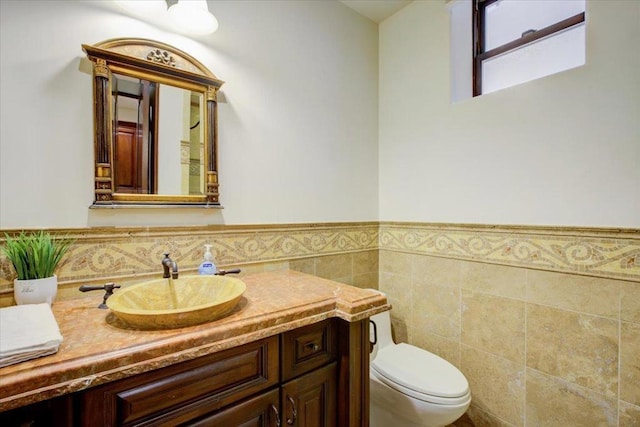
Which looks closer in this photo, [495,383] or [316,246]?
[495,383]

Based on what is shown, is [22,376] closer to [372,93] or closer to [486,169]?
[486,169]

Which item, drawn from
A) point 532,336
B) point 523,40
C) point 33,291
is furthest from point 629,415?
point 33,291

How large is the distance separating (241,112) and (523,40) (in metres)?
1.51

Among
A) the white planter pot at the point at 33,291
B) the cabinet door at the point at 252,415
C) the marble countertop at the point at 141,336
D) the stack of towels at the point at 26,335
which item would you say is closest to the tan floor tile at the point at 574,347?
the marble countertop at the point at 141,336

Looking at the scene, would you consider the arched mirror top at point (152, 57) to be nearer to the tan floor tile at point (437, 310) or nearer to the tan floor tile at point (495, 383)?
the tan floor tile at point (437, 310)

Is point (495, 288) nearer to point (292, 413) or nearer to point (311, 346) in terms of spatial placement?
point (311, 346)

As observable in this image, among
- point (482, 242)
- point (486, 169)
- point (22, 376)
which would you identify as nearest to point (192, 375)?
point (22, 376)

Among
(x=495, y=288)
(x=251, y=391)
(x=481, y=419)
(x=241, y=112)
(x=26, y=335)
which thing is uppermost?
(x=241, y=112)

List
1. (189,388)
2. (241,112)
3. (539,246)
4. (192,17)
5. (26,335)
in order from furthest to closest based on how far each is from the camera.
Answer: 1. (241,112)
2. (539,246)
3. (192,17)
4. (189,388)
5. (26,335)

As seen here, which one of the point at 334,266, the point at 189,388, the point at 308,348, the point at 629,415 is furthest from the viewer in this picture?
the point at 334,266

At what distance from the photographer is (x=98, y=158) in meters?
1.19

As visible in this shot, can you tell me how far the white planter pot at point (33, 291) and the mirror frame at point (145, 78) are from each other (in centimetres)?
31

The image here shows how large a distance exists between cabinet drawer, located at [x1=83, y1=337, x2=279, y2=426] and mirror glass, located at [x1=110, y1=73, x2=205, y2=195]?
77cm

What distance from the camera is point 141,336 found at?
0.81 metres
